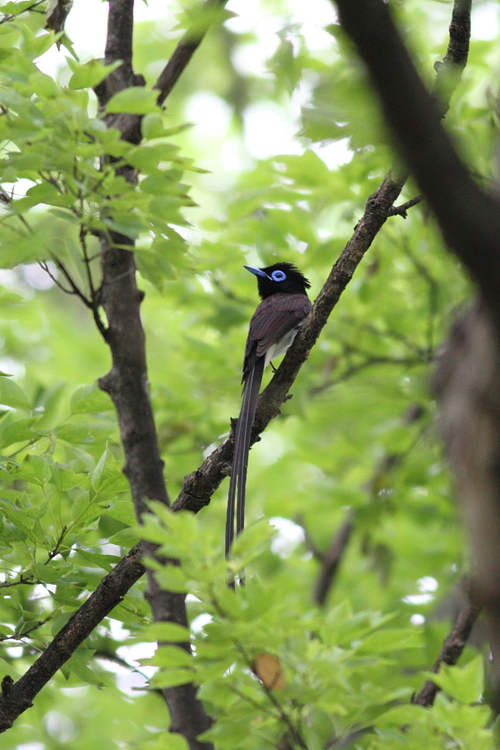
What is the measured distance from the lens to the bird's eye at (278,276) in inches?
239

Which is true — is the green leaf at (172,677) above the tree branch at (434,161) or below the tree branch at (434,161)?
below

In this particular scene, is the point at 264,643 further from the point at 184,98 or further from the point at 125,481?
the point at 184,98

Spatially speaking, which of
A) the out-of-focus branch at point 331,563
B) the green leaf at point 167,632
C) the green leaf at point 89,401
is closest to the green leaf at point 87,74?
the green leaf at point 89,401

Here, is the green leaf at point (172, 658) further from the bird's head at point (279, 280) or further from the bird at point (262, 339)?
the bird's head at point (279, 280)

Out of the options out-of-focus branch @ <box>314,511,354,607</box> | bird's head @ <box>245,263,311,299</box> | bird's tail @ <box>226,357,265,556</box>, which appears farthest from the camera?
out-of-focus branch @ <box>314,511,354,607</box>

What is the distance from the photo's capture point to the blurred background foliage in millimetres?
2547

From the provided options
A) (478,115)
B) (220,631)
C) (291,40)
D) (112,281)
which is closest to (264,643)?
(220,631)

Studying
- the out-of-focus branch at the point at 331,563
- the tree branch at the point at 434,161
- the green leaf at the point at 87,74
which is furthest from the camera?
the out-of-focus branch at the point at 331,563

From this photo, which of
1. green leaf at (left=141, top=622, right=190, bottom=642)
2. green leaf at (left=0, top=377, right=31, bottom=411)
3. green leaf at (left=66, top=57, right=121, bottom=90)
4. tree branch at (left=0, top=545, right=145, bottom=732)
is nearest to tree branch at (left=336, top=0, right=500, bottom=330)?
green leaf at (left=141, top=622, right=190, bottom=642)

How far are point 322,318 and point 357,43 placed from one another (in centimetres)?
234

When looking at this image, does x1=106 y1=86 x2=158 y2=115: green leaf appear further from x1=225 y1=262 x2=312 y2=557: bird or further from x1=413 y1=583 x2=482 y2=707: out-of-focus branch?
x1=413 y1=583 x2=482 y2=707: out-of-focus branch

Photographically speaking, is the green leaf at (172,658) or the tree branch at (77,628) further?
the tree branch at (77,628)

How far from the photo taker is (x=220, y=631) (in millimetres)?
2162

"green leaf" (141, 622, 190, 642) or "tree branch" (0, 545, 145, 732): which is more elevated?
"green leaf" (141, 622, 190, 642)
